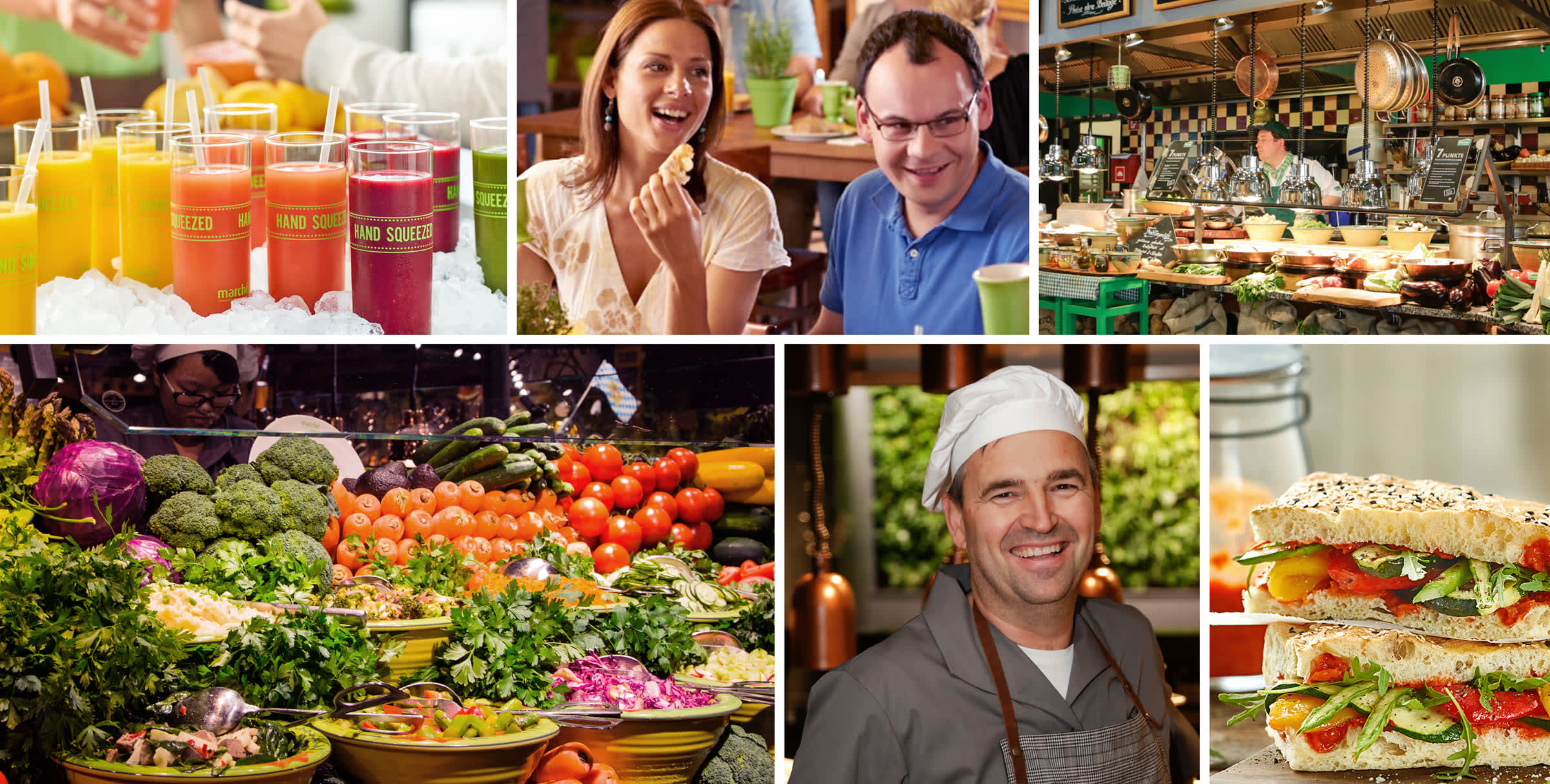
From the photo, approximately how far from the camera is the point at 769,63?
2377mm

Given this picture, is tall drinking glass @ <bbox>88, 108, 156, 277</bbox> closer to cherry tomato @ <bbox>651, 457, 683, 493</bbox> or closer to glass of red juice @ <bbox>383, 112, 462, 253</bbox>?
glass of red juice @ <bbox>383, 112, 462, 253</bbox>

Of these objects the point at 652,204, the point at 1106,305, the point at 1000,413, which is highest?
the point at 652,204

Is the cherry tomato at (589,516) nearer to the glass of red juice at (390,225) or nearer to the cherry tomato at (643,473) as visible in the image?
the cherry tomato at (643,473)

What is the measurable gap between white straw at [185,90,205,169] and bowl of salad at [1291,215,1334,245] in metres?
2.49

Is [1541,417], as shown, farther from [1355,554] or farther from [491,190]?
[491,190]

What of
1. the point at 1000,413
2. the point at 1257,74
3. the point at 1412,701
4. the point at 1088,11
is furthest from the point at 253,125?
the point at 1412,701

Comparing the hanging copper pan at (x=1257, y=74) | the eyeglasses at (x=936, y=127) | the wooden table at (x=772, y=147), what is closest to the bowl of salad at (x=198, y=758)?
the wooden table at (x=772, y=147)

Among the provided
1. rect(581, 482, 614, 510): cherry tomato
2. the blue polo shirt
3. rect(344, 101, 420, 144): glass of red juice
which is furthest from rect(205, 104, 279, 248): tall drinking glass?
the blue polo shirt

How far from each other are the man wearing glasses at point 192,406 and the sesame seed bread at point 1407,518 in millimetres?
2188

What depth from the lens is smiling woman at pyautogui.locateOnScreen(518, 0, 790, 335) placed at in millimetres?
2377

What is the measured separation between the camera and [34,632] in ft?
7.71

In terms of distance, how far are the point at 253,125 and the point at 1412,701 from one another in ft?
8.61

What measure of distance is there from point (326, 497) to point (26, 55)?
1.09 m

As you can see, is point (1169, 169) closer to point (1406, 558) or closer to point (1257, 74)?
point (1257, 74)
